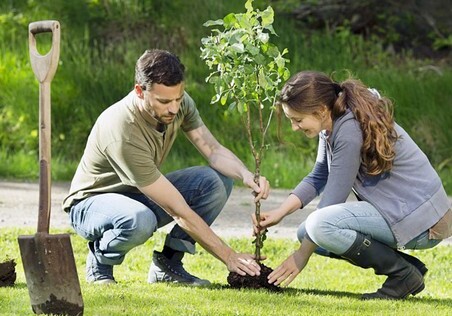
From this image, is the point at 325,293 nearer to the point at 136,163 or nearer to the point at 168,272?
the point at 168,272

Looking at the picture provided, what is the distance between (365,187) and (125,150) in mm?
1181

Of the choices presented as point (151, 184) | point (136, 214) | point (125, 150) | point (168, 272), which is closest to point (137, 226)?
point (136, 214)

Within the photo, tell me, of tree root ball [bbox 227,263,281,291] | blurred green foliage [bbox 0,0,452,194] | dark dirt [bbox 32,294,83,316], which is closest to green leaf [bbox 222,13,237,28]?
tree root ball [bbox 227,263,281,291]

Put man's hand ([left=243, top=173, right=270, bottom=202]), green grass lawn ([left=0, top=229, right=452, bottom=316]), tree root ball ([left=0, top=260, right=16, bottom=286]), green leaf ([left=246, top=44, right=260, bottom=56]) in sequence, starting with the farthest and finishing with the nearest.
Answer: tree root ball ([left=0, top=260, right=16, bottom=286]), man's hand ([left=243, top=173, right=270, bottom=202]), green leaf ([left=246, top=44, right=260, bottom=56]), green grass lawn ([left=0, top=229, right=452, bottom=316])

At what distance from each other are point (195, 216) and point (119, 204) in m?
0.43

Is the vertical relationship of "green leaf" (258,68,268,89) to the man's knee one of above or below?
above

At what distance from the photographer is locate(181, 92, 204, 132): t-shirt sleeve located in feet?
19.1

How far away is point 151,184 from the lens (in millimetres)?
5414

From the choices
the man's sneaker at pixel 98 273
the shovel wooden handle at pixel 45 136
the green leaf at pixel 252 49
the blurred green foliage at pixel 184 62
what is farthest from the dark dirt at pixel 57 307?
the blurred green foliage at pixel 184 62

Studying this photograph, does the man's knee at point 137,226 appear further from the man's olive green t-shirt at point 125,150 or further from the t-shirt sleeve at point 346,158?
the t-shirt sleeve at point 346,158

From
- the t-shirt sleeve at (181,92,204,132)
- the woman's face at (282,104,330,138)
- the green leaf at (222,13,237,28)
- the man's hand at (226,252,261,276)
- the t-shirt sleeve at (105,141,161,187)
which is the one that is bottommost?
the man's hand at (226,252,261,276)

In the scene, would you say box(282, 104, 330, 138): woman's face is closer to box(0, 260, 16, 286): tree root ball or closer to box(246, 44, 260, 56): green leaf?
box(246, 44, 260, 56): green leaf

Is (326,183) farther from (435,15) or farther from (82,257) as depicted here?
(435,15)

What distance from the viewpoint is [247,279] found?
18.4ft
